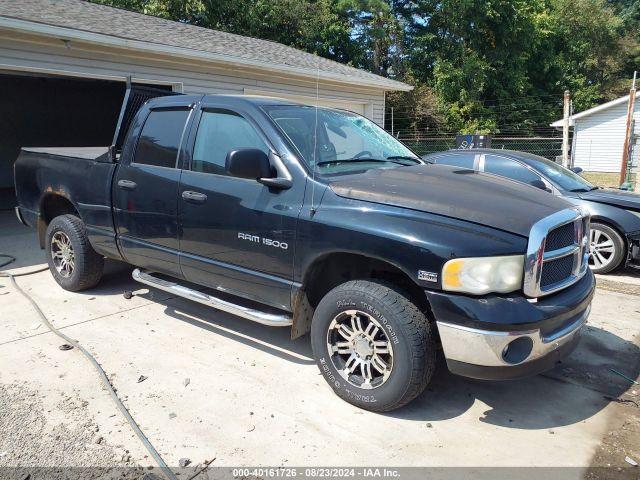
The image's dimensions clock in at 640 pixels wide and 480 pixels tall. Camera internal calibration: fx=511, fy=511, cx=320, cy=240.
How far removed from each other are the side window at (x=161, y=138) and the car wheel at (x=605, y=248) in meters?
5.21

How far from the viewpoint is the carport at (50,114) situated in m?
14.9

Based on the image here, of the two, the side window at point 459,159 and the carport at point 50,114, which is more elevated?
the carport at point 50,114

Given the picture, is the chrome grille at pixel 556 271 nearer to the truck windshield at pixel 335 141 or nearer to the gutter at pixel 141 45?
the truck windshield at pixel 335 141

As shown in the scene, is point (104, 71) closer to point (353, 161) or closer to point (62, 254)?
point (62, 254)

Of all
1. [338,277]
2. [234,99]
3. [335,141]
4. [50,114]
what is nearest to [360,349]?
[338,277]

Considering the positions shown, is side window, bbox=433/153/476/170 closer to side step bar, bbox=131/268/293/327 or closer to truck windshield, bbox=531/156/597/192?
truck windshield, bbox=531/156/597/192

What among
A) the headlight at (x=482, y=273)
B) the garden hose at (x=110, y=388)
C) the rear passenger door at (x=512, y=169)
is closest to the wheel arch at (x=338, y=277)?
the headlight at (x=482, y=273)

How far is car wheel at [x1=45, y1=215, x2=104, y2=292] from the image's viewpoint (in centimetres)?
530

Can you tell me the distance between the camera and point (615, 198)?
668 centimetres

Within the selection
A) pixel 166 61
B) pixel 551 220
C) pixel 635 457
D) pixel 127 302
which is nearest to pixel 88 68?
pixel 166 61

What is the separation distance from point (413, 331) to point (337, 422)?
2.59ft

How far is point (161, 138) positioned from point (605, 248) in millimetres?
5639

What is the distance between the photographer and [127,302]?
17.5ft

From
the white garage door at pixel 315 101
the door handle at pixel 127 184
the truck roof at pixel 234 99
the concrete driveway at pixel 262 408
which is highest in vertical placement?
the white garage door at pixel 315 101
